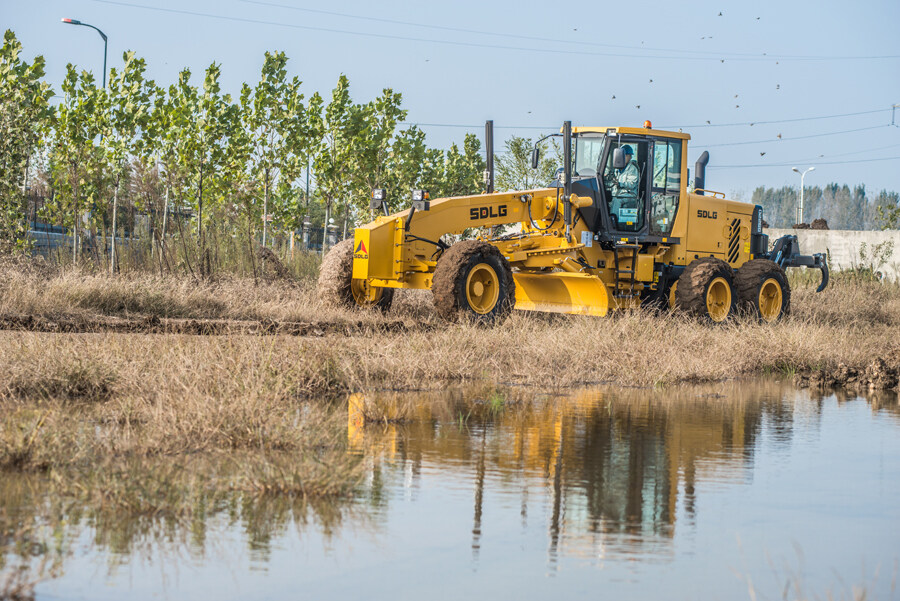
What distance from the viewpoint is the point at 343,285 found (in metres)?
18.7

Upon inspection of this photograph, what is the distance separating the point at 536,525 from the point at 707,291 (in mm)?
13612

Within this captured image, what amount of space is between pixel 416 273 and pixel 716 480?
10661mm

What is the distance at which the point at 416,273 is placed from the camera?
18.0 meters

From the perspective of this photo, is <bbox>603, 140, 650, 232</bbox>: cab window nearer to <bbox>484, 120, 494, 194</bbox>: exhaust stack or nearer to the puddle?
<bbox>484, 120, 494, 194</bbox>: exhaust stack

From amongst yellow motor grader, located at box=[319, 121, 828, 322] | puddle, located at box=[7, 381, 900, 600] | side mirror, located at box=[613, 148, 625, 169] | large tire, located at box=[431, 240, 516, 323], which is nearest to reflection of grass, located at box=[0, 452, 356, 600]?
puddle, located at box=[7, 381, 900, 600]

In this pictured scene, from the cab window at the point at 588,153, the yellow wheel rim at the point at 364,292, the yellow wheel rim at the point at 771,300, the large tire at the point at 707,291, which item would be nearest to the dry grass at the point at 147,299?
the yellow wheel rim at the point at 364,292

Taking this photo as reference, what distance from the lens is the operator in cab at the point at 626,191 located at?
19.9m

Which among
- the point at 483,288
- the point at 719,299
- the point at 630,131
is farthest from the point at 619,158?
the point at 719,299

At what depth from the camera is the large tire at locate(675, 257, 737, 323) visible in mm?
19188

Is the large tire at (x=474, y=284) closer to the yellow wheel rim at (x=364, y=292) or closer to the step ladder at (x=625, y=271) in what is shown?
the yellow wheel rim at (x=364, y=292)

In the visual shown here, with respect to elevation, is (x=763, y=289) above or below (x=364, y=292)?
above

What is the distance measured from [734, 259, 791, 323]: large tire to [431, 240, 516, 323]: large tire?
4977mm

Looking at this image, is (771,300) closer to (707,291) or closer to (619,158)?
(707,291)

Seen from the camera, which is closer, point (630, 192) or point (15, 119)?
point (630, 192)
